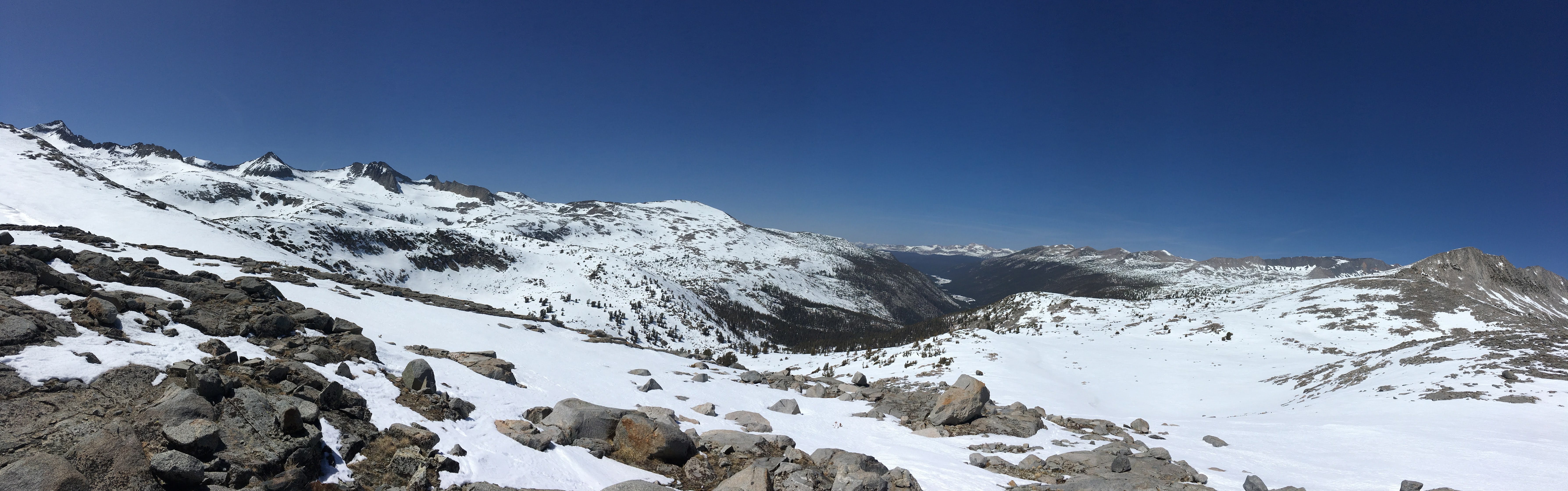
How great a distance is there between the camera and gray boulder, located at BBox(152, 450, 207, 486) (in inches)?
215

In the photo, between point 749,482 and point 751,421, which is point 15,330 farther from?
point 751,421

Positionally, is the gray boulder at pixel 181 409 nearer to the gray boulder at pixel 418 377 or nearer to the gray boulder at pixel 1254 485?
the gray boulder at pixel 418 377

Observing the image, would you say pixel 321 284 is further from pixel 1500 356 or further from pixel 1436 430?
pixel 1500 356

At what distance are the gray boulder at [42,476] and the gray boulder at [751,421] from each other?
1018 centimetres

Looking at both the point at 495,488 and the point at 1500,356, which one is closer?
the point at 495,488

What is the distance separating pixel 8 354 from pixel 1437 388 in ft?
118

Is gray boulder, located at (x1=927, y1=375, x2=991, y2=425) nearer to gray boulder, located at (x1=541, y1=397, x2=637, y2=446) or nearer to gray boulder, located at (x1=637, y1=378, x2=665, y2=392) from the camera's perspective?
gray boulder, located at (x1=637, y1=378, x2=665, y2=392)

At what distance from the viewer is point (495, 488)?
744 cm

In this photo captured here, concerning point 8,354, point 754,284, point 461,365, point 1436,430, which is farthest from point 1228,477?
point 754,284

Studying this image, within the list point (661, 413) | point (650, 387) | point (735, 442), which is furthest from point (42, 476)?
point (650, 387)

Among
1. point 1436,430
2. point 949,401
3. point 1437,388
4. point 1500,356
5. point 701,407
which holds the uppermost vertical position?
point 1500,356

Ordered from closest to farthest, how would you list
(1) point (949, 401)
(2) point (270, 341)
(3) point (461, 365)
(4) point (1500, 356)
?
(2) point (270, 341), (3) point (461, 365), (1) point (949, 401), (4) point (1500, 356)

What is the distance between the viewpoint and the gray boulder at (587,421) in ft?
35.1

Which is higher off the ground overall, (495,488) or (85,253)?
(85,253)
